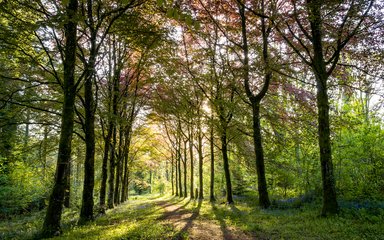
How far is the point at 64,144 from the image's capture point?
8359 millimetres

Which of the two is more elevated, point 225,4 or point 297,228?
point 225,4

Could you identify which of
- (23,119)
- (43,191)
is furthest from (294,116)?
(43,191)

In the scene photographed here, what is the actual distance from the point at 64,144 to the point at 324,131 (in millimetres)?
8906

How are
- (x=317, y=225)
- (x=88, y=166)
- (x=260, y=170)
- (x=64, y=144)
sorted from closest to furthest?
(x=317, y=225) < (x=64, y=144) < (x=88, y=166) < (x=260, y=170)

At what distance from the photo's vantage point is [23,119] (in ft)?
43.9

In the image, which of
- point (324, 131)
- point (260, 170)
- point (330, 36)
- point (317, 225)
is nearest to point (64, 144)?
point (317, 225)

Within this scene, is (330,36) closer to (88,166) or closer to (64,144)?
(64,144)

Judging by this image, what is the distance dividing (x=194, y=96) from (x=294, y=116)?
7717mm

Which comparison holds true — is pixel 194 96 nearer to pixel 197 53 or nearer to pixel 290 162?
pixel 197 53

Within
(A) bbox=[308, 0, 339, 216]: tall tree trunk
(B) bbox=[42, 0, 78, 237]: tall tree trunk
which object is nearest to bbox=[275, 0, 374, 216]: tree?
(A) bbox=[308, 0, 339, 216]: tall tree trunk

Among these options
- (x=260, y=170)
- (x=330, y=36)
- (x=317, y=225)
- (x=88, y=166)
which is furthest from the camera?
(x=260, y=170)

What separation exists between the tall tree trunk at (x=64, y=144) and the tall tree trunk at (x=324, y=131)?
25.9 ft

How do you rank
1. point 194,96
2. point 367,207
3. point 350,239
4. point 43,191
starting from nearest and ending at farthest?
point 350,239 < point 367,207 < point 194,96 < point 43,191

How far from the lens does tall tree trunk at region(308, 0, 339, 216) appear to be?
9133 mm
